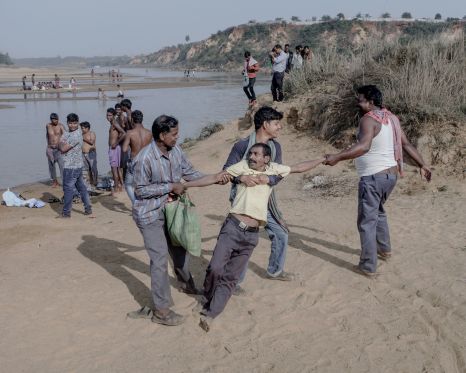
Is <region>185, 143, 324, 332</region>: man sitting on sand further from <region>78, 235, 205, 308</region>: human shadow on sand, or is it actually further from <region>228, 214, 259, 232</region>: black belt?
<region>78, 235, 205, 308</region>: human shadow on sand

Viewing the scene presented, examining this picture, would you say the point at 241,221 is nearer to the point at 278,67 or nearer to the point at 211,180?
the point at 211,180

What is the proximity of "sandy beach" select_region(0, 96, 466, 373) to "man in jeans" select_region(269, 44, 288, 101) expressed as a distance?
6.59 meters

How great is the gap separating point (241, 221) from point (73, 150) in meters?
4.52

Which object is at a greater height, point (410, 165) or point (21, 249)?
point (410, 165)

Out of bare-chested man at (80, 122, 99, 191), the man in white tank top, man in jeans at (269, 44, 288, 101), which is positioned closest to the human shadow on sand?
the man in white tank top

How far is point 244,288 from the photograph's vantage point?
4.93 metres

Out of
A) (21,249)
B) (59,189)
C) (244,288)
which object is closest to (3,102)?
(59,189)

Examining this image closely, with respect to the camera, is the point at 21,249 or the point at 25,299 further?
the point at 21,249

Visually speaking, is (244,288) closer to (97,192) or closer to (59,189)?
(97,192)

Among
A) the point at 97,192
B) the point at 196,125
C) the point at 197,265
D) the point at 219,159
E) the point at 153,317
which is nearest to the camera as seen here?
the point at 153,317

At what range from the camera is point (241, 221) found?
12.9ft

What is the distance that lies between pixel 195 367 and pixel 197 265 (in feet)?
6.66

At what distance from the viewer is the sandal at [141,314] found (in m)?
4.36

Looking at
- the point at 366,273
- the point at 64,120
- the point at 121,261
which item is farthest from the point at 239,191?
the point at 64,120
